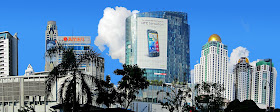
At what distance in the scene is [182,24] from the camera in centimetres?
17625

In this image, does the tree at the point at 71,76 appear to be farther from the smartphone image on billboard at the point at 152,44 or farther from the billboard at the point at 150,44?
the smartphone image on billboard at the point at 152,44

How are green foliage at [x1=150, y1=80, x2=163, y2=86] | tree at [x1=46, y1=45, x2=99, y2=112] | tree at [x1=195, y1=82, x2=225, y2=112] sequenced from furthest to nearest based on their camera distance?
green foliage at [x1=150, y1=80, x2=163, y2=86] → tree at [x1=195, y1=82, x2=225, y2=112] → tree at [x1=46, y1=45, x2=99, y2=112]

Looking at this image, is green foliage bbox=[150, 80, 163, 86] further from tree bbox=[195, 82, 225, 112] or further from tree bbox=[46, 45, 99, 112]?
tree bbox=[46, 45, 99, 112]

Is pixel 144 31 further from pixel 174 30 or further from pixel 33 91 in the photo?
pixel 33 91

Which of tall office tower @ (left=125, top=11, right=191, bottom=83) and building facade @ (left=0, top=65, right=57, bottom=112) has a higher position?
tall office tower @ (left=125, top=11, right=191, bottom=83)

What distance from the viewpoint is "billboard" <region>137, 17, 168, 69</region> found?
16275cm

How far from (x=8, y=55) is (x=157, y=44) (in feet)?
218

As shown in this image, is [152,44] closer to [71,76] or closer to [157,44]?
[157,44]

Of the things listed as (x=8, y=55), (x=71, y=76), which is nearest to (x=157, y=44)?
(x=8, y=55)

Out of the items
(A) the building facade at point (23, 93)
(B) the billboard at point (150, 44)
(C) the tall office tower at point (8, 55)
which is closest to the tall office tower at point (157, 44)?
(B) the billboard at point (150, 44)

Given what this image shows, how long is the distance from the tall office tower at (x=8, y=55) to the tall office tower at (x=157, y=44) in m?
51.9

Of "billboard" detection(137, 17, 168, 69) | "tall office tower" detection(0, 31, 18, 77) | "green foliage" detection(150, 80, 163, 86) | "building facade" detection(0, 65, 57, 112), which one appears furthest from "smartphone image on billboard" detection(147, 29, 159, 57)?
"building facade" detection(0, 65, 57, 112)

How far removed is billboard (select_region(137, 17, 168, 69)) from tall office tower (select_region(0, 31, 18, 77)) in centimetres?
5446

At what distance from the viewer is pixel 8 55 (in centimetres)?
14062
